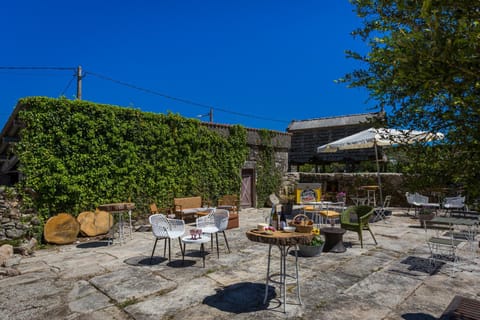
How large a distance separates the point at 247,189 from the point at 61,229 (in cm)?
759

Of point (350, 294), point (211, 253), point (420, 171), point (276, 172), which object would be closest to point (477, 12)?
point (420, 171)

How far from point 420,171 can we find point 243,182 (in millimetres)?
10753

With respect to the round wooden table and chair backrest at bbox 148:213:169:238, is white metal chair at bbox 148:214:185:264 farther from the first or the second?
the round wooden table

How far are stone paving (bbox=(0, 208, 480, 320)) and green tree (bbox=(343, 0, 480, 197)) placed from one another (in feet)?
6.93

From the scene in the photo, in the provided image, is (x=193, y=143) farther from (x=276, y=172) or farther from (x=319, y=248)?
(x=319, y=248)

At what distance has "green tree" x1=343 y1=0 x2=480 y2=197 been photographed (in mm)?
1523

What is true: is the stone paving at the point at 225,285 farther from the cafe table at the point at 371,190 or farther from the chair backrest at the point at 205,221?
the cafe table at the point at 371,190

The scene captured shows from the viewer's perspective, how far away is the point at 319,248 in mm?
5492

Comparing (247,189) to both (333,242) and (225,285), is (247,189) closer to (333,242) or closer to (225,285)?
(333,242)

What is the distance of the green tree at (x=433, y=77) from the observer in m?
1.52

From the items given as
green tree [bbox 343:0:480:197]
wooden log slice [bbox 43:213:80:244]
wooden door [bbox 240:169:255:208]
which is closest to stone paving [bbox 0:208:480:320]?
wooden log slice [bbox 43:213:80:244]

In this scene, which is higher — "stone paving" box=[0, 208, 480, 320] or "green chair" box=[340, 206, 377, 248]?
"green chair" box=[340, 206, 377, 248]

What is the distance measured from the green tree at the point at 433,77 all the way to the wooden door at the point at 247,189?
1035cm

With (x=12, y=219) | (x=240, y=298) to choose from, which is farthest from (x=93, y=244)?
(x=240, y=298)
